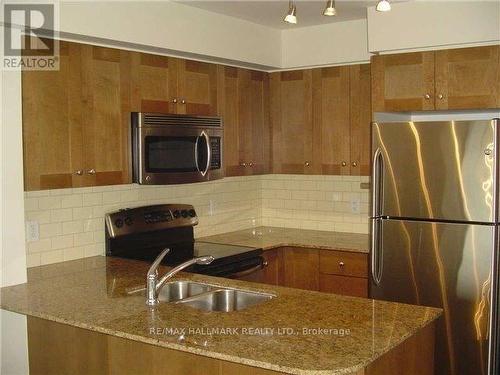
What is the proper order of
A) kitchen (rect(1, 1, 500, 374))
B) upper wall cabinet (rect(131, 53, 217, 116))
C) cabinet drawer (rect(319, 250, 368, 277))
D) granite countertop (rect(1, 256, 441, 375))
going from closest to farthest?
granite countertop (rect(1, 256, 441, 375))
kitchen (rect(1, 1, 500, 374))
upper wall cabinet (rect(131, 53, 217, 116))
cabinet drawer (rect(319, 250, 368, 277))

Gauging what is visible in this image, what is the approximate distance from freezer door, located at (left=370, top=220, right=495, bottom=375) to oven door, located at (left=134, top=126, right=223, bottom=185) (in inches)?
50.3

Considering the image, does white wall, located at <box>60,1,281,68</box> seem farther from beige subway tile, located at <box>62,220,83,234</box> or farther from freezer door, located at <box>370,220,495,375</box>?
freezer door, located at <box>370,220,495,375</box>

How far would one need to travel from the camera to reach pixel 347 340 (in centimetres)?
219

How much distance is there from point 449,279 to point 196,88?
2.10 m

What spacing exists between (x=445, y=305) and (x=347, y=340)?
1861mm

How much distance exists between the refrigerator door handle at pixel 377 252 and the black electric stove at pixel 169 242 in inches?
29.9

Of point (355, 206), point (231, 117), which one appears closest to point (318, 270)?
point (355, 206)

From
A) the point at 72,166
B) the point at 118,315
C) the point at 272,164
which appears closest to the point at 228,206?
the point at 272,164

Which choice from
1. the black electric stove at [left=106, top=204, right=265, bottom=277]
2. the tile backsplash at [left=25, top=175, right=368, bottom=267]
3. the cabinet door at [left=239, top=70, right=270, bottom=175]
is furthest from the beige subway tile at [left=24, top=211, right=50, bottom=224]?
the cabinet door at [left=239, top=70, right=270, bottom=175]

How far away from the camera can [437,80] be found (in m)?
4.02

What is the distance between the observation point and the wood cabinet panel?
418cm

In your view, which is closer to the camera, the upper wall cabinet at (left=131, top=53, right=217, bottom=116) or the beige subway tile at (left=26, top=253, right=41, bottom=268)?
the beige subway tile at (left=26, top=253, right=41, bottom=268)

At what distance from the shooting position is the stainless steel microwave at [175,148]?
3.85 meters

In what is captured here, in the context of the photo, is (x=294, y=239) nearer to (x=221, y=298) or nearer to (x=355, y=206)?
(x=355, y=206)
